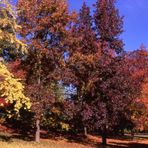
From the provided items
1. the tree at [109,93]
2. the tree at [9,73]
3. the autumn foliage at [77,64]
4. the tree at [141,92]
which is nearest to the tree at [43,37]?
the autumn foliage at [77,64]

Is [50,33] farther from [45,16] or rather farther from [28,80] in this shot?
[28,80]

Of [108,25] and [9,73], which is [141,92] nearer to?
[108,25]

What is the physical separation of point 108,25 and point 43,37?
548cm

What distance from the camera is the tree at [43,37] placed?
31.2 m

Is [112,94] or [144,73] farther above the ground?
[144,73]

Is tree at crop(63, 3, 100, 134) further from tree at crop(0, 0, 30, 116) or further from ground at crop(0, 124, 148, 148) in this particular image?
tree at crop(0, 0, 30, 116)

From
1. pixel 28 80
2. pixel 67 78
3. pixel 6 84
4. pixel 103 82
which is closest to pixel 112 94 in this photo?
pixel 103 82

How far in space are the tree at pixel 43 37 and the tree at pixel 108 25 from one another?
3404 millimetres

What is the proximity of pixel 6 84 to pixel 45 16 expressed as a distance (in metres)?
10.0

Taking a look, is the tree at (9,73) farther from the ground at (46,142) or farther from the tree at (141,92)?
the tree at (141,92)

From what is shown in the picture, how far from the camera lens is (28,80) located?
1312 inches

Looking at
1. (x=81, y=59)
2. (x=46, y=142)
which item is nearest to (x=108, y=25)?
(x=81, y=59)

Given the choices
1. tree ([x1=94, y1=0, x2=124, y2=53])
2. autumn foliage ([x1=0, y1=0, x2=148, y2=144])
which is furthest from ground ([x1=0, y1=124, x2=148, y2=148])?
tree ([x1=94, y1=0, x2=124, y2=53])

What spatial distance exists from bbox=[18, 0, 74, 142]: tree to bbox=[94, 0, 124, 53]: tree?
340 cm
